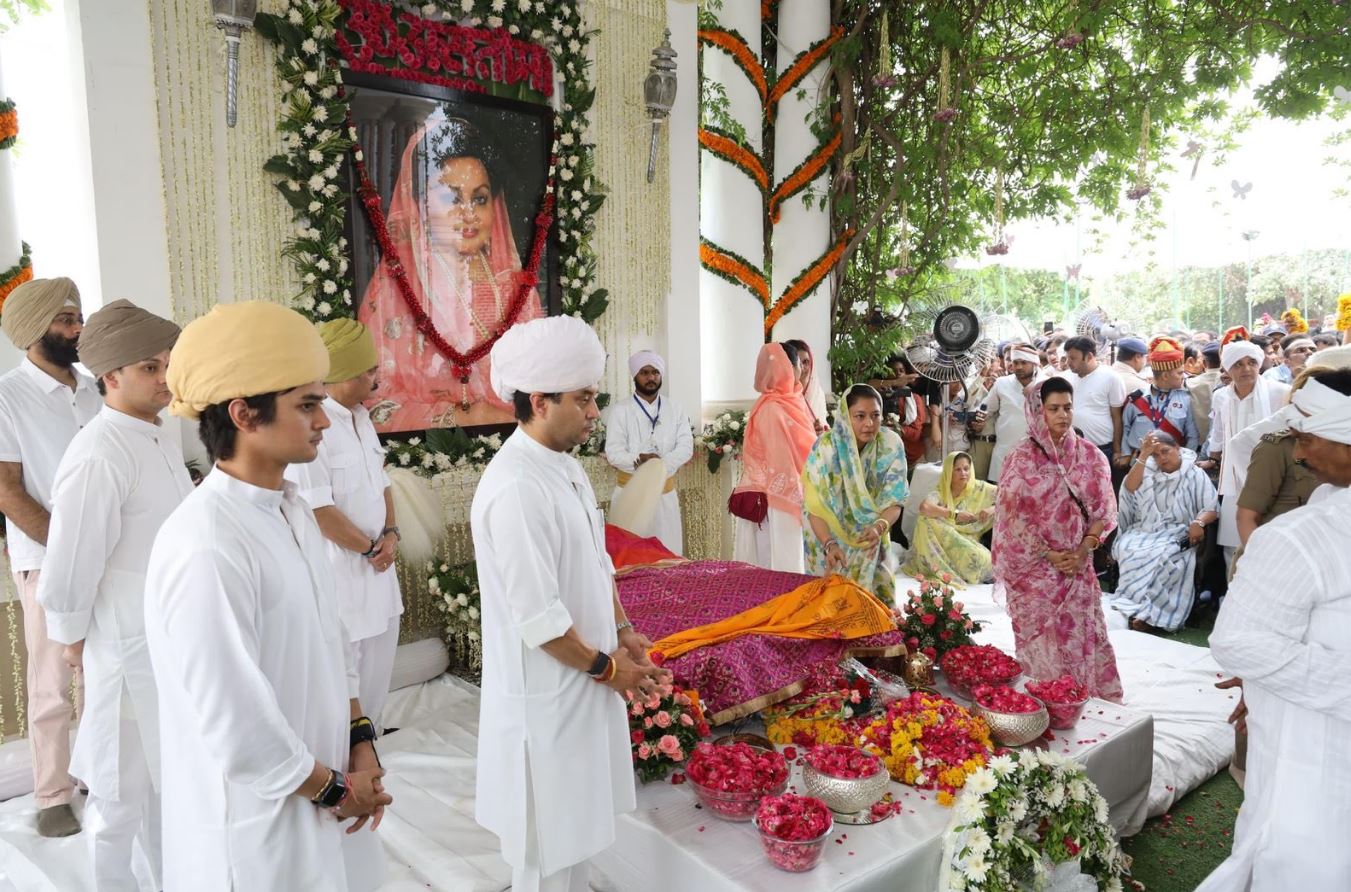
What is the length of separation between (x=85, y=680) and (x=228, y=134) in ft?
9.45

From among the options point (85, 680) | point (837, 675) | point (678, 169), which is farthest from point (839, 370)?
point (85, 680)

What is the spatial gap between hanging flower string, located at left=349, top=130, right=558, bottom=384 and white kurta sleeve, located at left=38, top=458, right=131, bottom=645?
8.42ft

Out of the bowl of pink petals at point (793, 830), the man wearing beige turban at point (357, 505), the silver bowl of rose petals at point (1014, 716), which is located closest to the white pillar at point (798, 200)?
the silver bowl of rose petals at point (1014, 716)

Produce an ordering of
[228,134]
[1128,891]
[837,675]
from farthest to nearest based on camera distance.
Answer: [228,134] → [837,675] → [1128,891]

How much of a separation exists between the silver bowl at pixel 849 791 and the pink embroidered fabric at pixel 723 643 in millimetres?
673

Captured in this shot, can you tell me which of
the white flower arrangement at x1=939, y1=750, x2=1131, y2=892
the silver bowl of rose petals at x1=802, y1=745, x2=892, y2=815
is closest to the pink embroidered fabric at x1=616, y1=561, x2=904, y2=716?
the silver bowl of rose petals at x1=802, y1=745, x2=892, y2=815

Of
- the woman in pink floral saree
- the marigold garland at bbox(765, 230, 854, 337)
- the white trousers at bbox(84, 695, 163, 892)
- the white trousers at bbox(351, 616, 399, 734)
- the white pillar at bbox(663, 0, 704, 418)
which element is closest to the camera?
the white trousers at bbox(84, 695, 163, 892)

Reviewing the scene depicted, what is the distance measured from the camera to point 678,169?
6344mm

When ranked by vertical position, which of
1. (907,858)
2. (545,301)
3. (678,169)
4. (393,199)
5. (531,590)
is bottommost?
(907,858)

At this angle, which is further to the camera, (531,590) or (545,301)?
(545,301)

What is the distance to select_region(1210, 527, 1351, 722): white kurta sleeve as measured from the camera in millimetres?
1955

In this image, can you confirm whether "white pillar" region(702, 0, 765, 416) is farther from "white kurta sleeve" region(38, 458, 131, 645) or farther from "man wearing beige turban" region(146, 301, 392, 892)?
"man wearing beige turban" region(146, 301, 392, 892)

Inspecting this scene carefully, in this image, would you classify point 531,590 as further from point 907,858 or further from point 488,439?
point 488,439

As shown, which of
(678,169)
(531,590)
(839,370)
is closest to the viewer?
(531,590)
